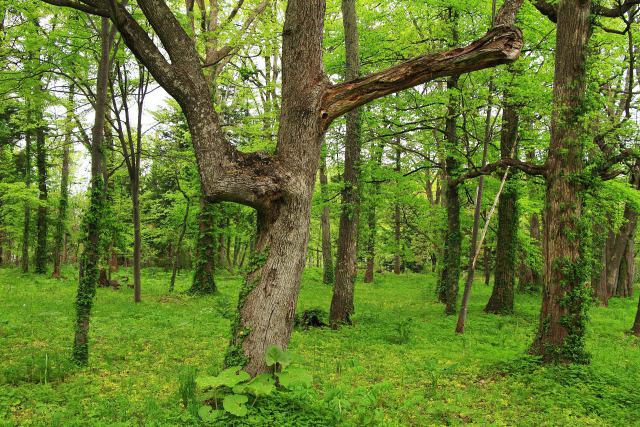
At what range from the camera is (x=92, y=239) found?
6.46m

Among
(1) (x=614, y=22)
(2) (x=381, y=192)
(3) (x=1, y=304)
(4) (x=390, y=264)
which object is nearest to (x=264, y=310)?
(2) (x=381, y=192)

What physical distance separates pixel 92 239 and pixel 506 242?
10900 millimetres

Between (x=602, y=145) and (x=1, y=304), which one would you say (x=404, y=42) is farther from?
(x=1, y=304)

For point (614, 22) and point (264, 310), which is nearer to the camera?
point (264, 310)

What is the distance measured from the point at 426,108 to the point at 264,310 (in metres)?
9.06

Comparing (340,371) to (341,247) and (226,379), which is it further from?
(341,247)

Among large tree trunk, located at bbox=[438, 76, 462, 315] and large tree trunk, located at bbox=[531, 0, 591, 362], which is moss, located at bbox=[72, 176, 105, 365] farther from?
large tree trunk, located at bbox=[438, 76, 462, 315]

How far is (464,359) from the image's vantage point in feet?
24.2

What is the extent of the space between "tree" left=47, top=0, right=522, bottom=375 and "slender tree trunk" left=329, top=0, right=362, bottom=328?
5.17 meters

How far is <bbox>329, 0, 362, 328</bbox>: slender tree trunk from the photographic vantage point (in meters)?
9.75

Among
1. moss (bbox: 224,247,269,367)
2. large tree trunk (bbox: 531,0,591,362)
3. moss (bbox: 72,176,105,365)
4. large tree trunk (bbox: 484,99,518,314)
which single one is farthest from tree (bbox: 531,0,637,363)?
moss (bbox: 72,176,105,365)

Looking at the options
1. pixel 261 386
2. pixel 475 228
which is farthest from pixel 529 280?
pixel 261 386

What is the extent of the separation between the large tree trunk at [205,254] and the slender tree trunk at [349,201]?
6.45m

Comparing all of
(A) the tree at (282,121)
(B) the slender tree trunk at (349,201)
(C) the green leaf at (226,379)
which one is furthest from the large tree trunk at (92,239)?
(B) the slender tree trunk at (349,201)
